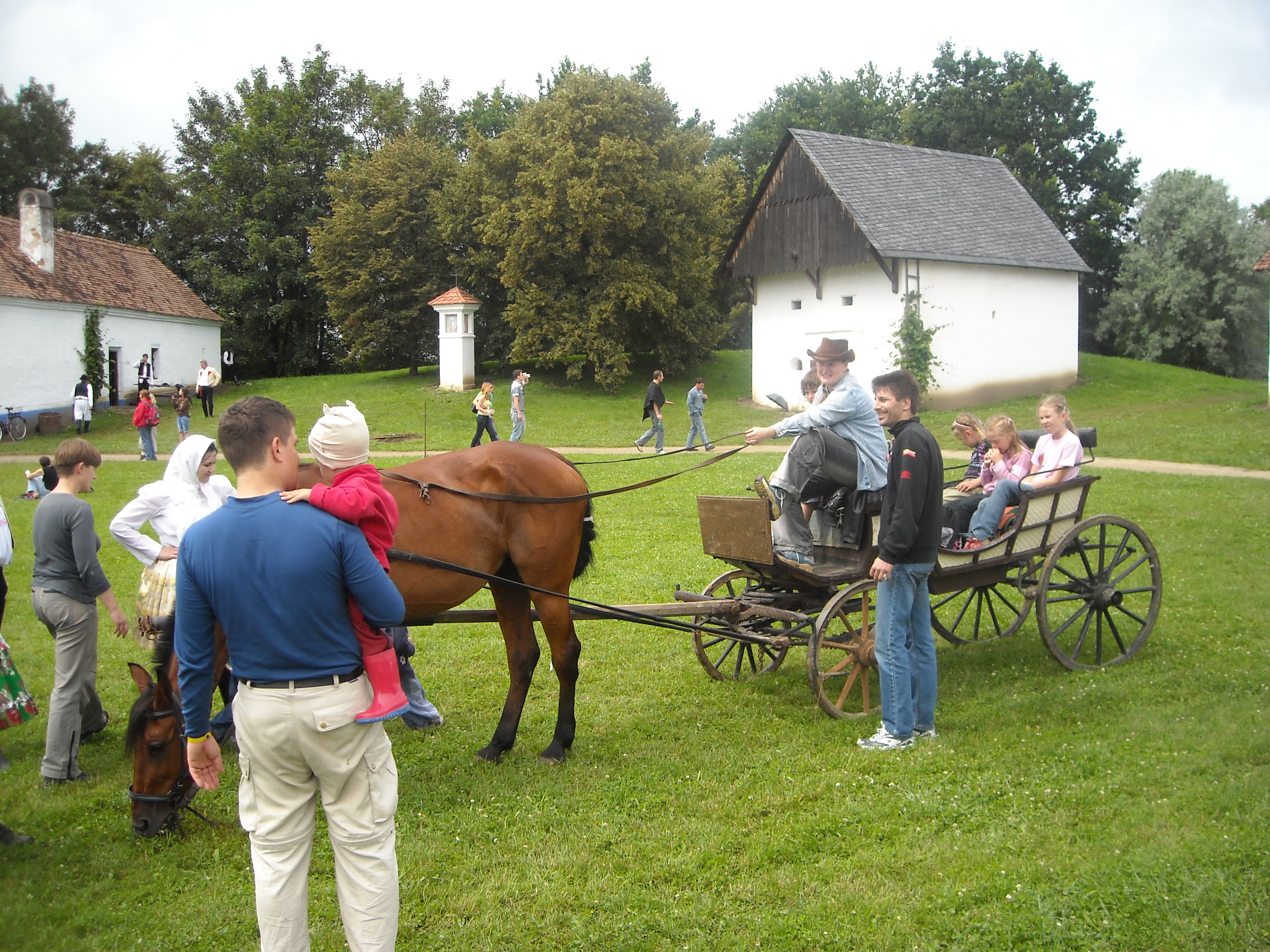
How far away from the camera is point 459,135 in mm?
46594

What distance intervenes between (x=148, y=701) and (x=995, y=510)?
5.58m

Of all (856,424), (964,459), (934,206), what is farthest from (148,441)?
(934,206)

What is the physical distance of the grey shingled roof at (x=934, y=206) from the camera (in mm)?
26359

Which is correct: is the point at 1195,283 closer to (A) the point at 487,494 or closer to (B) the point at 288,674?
(A) the point at 487,494

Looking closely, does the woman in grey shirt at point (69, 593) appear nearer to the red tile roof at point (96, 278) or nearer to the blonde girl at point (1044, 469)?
the blonde girl at point (1044, 469)

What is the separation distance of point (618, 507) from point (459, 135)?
37305 mm

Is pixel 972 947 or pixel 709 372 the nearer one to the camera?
pixel 972 947

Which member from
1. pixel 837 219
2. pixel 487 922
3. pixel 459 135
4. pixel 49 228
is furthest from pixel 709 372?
pixel 487 922

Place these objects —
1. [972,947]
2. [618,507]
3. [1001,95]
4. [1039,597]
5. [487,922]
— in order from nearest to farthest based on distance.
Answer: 1. [972,947]
2. [487,922]
3. [1039,597]
4. [618,507]
5. [1001,95]

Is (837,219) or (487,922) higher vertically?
(837,219)

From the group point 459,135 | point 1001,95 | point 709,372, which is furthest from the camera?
point 459,135

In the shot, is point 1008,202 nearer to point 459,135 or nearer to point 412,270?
point 412,270

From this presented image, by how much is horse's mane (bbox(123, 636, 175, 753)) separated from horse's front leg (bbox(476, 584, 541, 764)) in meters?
1.87

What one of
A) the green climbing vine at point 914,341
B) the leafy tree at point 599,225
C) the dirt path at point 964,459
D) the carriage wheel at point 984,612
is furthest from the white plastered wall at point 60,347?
the carriage wheel at point 984,612
